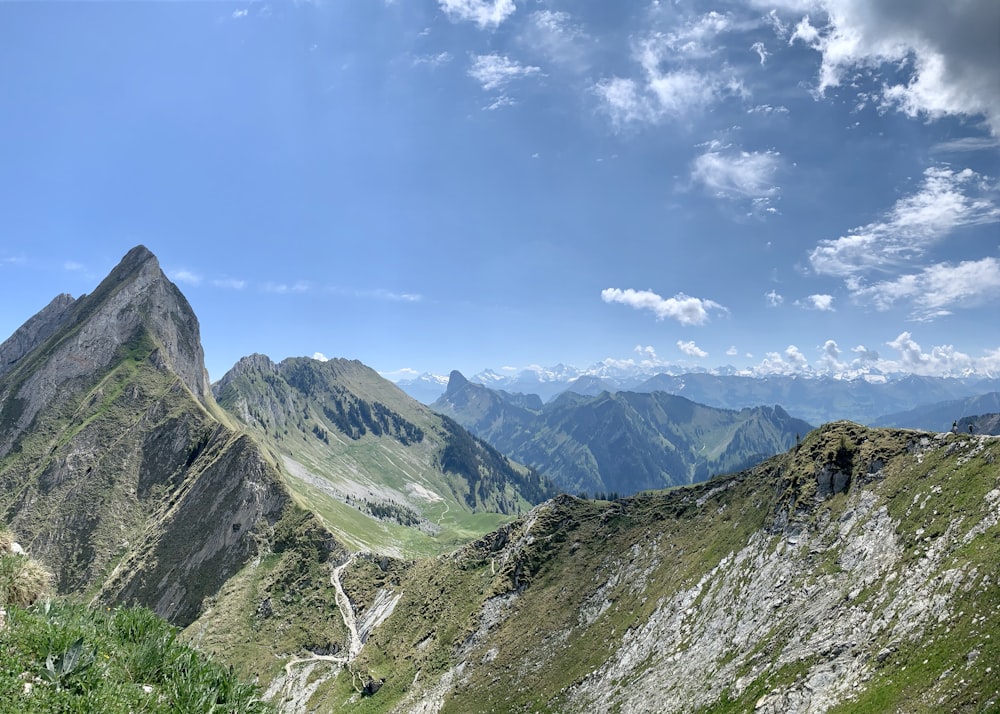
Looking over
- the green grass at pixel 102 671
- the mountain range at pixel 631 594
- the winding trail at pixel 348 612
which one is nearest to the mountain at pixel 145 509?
the mountain range at pixel 631 594

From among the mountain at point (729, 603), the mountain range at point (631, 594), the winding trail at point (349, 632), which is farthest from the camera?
the winding trail at point (349, 632)

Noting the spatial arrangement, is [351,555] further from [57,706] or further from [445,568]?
[57,706]

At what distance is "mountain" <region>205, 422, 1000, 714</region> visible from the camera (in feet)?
144

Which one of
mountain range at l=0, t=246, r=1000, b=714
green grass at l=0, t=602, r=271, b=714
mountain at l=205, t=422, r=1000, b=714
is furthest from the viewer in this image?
mountain range at l=0, t=246, r=1000, b=714

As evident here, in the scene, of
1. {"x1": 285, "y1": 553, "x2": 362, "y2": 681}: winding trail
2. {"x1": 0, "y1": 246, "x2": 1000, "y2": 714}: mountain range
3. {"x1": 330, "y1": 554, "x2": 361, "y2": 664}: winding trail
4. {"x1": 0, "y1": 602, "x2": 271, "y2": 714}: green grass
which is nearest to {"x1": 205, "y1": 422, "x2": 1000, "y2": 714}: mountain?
{"x1": 0, "y1": 246, "x2": 1000, "y2": 714}: mountain range

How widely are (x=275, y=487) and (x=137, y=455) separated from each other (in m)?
73.5

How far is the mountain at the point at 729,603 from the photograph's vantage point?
44.0 m

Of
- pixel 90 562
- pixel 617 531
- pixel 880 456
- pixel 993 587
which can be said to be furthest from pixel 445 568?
pixel 90 562

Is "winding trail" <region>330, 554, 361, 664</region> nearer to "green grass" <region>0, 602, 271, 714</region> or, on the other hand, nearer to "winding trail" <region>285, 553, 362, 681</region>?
"winding trail" <region>285, 553, 362, 681</region>

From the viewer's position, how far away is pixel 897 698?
38281 mm

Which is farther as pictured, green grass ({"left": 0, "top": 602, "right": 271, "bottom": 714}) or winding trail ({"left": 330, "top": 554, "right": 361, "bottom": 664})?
winding trail ({"left": 330, "top": 554, "right": 361, "bottom": 664})

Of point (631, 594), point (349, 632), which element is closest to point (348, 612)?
point (349, 632)

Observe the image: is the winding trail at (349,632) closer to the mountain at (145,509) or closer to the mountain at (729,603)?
the mountain at (729,603)

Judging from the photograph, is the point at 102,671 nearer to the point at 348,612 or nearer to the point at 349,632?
the point at 349,632
